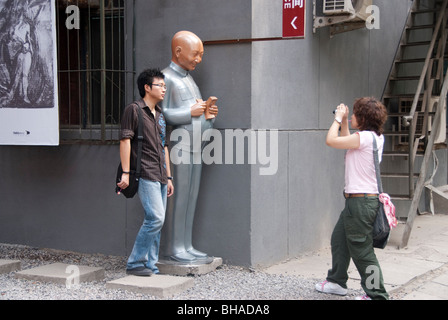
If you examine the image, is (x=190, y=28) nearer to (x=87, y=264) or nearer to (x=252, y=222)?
(x=252, y=222)

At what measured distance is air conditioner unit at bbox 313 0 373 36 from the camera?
693 cm

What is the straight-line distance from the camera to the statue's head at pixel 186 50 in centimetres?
600

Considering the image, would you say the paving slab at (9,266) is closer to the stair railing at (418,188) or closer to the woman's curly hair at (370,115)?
the woman's curly hair at (370,115)

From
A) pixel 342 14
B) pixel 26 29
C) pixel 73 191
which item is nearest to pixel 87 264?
pixel 73 191

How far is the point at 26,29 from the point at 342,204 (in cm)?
445

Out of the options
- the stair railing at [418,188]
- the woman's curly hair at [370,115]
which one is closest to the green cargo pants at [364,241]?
the woman's curly hair at [370,115]

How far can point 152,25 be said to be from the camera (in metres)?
6.62

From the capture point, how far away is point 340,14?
704 centimetres

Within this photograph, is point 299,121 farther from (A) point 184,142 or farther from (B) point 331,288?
(B) point 331,288

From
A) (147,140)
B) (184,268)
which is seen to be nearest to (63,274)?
(184,268)

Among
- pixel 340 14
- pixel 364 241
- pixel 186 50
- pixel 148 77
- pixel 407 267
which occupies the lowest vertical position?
pixel 407 267

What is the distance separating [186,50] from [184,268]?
83.8 inches

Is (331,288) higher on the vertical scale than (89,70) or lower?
lower
